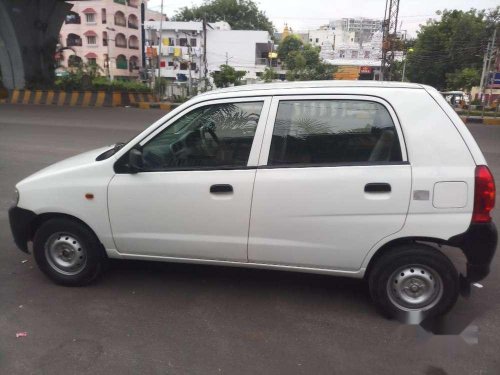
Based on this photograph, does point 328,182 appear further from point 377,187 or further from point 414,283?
point 414,283

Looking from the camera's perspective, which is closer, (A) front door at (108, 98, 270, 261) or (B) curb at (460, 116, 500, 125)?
(A) front door at (108, 98, 270, 261)

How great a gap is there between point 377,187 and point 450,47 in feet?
174

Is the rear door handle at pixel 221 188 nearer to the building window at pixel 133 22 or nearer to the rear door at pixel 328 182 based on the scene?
the rear door at pixel 328 182

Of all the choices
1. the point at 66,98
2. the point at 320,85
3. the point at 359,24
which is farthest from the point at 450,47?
the point at 359,24

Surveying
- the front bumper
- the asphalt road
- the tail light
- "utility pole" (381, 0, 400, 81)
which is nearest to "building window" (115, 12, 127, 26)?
"utility pole" (381, 0, 400, 81)

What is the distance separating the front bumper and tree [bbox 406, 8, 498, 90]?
51.8 m

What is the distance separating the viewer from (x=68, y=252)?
12.1 feet

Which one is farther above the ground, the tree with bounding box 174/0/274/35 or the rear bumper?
the tree with bounding box 174/0/274/35

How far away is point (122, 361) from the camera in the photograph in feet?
9.04

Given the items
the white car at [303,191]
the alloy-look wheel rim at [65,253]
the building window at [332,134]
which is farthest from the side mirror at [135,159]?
the building window at [332,134]

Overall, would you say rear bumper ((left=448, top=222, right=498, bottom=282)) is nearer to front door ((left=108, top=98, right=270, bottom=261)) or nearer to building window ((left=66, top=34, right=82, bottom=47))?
front door ((left=108, top=98, right=270, bottom=261))

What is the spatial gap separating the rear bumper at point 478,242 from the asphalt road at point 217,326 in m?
0.51

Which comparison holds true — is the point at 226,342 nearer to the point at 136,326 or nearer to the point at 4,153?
the point at 136,326

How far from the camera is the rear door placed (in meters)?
3.05
